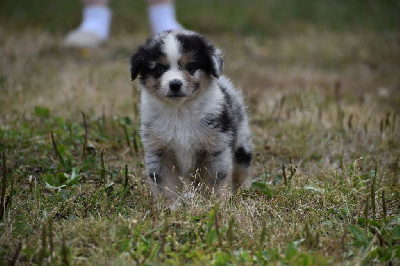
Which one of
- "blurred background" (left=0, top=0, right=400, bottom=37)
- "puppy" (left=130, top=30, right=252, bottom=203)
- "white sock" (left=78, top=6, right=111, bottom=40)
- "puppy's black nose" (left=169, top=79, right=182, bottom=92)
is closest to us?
"puppy's black nose" (left=169, top=79, right=182, bottom=92)

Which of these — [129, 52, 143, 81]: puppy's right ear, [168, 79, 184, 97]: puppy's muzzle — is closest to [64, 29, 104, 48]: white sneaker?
[129, 52, 143, 81]: puppy's right ear

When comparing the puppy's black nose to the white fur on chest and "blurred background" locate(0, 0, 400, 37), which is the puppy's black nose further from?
"blurred background" locate(0, 0, 400, 37)

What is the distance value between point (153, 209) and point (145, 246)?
0.44m

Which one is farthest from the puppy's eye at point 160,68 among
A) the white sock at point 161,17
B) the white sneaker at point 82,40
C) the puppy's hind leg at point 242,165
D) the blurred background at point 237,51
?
the white sneaker at point 82,40

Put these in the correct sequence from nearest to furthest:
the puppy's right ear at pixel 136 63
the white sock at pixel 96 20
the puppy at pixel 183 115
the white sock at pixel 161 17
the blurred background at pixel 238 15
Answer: the puppy at pixel 183 115 < the puppy's right ear at pixel 136 63 < the white sock at pixel 161 17 < the white sock at pixel 96 20 < the blurred background at pixel 238 15

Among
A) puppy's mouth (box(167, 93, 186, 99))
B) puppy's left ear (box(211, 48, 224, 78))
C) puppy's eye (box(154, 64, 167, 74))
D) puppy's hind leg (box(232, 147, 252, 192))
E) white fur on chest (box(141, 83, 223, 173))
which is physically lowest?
puppy's hind leg (box(232, 147, 252, 192))

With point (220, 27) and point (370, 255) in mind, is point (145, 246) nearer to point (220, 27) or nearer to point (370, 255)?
point (370, 255)

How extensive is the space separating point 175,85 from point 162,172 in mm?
657

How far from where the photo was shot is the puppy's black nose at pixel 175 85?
3.69m

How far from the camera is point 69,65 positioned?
7.54 meters

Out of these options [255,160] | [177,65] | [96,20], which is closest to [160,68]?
[177,65]

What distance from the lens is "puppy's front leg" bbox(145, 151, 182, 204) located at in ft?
12.6

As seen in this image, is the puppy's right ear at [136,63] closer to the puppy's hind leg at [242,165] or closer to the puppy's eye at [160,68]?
the puppy's eye at [160,68]

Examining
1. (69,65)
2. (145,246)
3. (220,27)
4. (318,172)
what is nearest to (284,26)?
(220,27)
